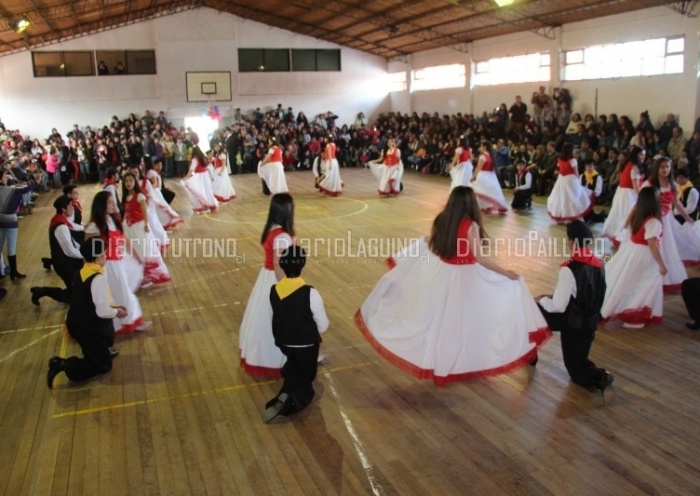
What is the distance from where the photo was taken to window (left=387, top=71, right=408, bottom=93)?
2666cm

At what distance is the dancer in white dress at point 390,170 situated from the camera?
1464cm

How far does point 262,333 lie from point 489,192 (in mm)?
8203

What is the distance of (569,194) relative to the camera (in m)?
10.9

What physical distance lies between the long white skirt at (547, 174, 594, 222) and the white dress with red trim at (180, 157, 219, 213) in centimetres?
700

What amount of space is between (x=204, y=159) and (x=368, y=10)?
31.7ft

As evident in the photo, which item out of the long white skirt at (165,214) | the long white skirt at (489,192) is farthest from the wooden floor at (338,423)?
the long white skirt at (489,192)

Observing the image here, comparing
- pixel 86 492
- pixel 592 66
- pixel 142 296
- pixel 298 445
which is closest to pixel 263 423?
pixel 298 445

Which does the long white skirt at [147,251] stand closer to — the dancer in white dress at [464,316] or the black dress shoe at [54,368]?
the black dress shoe at [54,368]

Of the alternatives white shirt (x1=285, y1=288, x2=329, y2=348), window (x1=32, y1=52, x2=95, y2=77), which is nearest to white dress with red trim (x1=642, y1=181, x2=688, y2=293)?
white shirt (x1=285, y1=288, x2=329, y2=348)

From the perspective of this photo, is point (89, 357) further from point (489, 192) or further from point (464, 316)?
point (489, 192)

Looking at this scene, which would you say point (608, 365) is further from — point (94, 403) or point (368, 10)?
point (368, 10)

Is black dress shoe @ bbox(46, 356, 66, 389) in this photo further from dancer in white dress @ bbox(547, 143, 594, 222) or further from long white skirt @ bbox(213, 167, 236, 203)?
long white skirt @ bbox(213, 167, 236, 203)

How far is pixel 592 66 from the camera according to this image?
16562 mm

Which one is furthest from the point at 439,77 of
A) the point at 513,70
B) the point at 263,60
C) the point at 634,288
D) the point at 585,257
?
the point at 585,257
